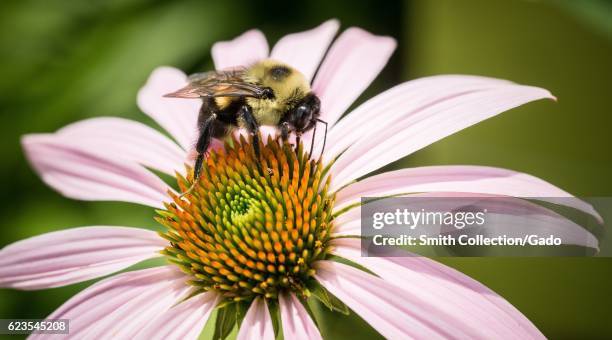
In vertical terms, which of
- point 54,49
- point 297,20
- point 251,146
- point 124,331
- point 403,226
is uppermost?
point 297,20

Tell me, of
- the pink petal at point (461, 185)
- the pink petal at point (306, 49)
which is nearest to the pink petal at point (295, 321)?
the pink petal at point (461, 185)

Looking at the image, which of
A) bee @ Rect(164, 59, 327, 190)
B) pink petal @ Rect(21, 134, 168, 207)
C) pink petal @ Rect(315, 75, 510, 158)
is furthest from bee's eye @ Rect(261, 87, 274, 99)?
pink petal @ Rect(21, 134, 168, 207)

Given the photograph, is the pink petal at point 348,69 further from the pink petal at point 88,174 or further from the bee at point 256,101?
the pink petal at point 88,174

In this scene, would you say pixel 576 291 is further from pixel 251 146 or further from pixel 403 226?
pixel 251 146

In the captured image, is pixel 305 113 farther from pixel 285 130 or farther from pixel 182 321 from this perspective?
pixel 182 321

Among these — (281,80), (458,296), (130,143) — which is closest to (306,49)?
(281,80)

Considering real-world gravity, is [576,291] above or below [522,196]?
below

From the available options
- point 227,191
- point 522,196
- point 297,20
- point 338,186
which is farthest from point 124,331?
point 297,20
